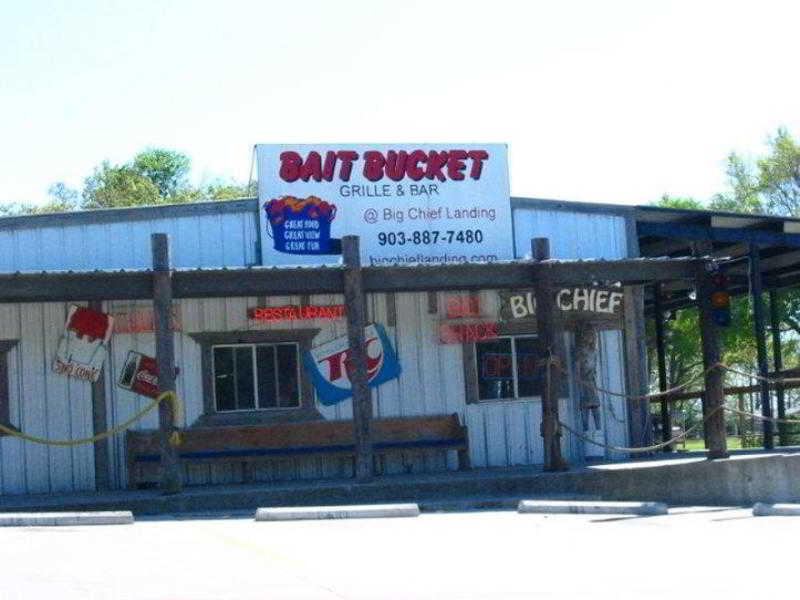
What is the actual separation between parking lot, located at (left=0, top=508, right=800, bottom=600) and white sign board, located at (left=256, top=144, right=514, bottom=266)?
19.5 feet

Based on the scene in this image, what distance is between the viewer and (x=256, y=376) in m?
21.3

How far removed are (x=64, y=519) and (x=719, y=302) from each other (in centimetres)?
985

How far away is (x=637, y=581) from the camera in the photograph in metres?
10.5

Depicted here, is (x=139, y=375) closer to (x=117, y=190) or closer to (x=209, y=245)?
(x=209, y=245)

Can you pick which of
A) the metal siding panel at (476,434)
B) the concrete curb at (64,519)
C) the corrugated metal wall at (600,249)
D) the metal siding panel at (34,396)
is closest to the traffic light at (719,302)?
the corrugated metal wall at (600,249)

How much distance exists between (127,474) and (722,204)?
39.7m

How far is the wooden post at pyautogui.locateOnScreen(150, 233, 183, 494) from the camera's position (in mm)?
17391

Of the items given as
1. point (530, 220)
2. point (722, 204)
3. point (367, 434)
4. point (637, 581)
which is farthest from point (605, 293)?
point (722, 204)

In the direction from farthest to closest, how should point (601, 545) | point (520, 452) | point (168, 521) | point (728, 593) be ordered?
point (520, 452) < point (168, 521) < point (601, 545) < point (728, 593)

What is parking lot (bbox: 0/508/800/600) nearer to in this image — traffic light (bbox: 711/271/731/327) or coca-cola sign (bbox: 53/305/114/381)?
traffic light (bbox: 711/271/731/327)

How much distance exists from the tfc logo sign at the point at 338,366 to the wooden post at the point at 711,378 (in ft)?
16.9

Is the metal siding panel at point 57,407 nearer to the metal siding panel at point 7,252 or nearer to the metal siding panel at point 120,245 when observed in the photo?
the metal siding panel at point 7,252

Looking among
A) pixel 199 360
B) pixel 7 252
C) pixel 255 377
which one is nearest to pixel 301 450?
pixel 255 377

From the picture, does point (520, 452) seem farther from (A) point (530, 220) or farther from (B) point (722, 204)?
(B) point (722, 204)
